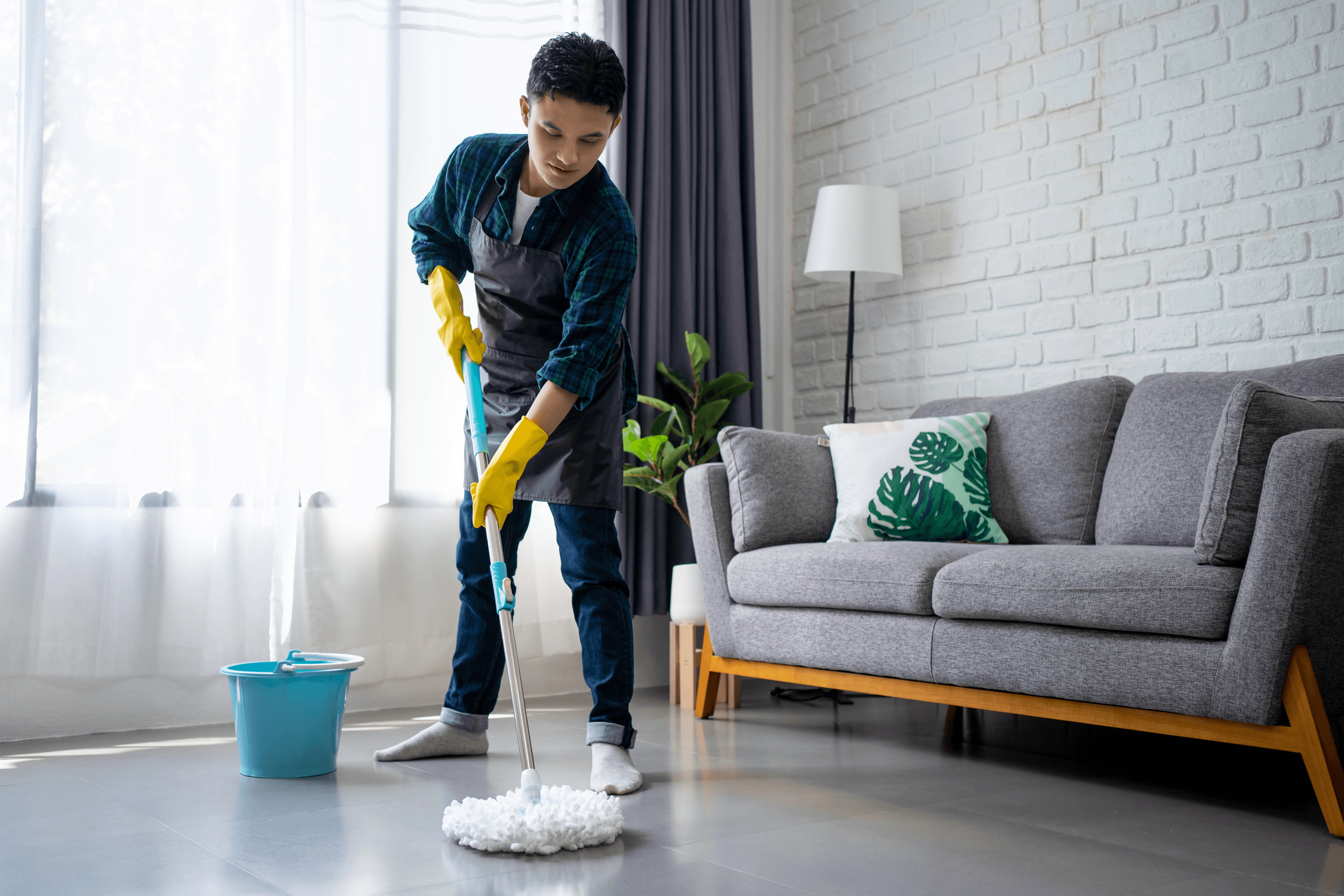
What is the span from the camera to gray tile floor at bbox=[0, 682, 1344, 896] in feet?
4.77

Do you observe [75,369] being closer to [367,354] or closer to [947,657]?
[367,354]

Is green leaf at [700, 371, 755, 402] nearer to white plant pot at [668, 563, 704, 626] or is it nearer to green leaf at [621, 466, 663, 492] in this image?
green leaf at [621, 466, 663, 492]

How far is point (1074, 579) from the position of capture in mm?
1984

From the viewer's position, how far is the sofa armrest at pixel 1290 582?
170 centimetres

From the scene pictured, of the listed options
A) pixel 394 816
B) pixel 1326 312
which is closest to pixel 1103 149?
pixel 1326 312

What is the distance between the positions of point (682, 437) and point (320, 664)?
1518 millimetres

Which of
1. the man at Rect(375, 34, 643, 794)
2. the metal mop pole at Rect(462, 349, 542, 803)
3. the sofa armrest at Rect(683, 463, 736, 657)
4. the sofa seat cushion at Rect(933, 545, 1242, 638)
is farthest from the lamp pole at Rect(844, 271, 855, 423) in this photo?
the metal mop pole at Rect(462, 349, 542, 803)

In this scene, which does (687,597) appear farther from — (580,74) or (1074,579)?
(580,74)

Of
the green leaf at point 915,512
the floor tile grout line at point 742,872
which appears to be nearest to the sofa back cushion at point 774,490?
the green leaf at point 915,512

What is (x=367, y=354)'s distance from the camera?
118 inches

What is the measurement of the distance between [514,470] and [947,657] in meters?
0.95

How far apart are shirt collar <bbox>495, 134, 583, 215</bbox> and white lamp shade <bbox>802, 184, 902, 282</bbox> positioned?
1.39 meters

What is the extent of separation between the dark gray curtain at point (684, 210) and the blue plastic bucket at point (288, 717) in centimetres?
139

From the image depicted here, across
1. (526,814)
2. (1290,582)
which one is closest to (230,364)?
(526,814)
